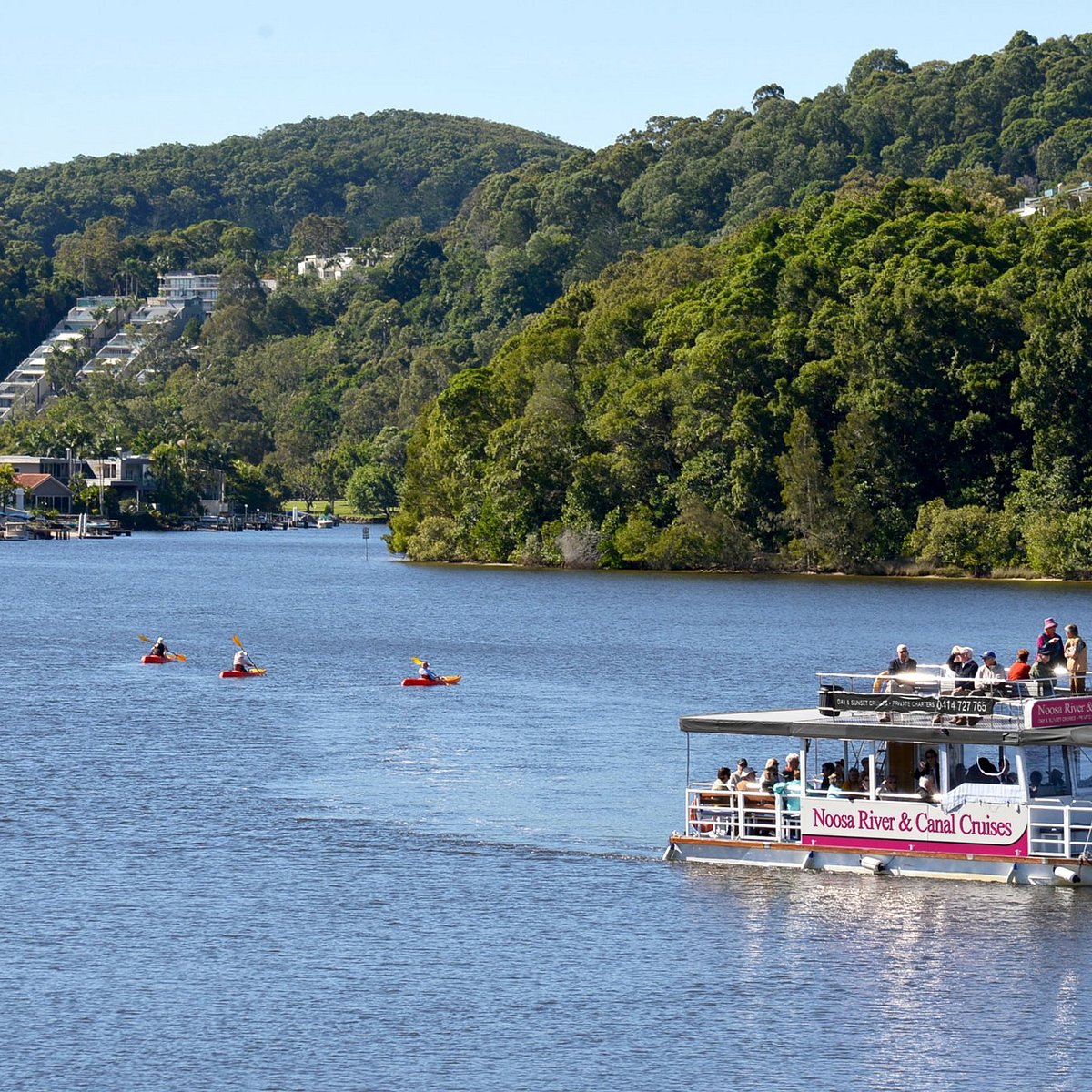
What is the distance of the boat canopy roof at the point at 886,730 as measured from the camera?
4312 cm

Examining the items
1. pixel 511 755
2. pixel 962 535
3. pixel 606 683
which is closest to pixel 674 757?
pixel 511 755

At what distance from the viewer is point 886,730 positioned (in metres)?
44.4

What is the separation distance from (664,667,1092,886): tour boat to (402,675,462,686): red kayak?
41.1 m

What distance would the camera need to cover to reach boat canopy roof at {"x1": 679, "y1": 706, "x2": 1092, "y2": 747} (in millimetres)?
43125

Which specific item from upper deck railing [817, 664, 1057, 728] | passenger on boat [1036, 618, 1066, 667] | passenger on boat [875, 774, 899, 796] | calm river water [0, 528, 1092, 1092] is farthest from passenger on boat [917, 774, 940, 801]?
passenger on boat [1036, 618, 1066, 667]

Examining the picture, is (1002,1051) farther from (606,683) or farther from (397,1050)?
(606,683)

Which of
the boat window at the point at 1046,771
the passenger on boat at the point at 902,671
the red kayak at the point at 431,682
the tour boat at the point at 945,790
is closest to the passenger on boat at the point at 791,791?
the tour boat at the point at 945,790

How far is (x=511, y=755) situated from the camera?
217ft

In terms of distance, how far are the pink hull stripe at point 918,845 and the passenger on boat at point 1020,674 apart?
9.84ft

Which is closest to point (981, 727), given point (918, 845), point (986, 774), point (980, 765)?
point (980, 765)

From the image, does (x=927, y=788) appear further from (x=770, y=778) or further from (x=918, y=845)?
(x=770, y=778)

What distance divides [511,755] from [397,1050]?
31.0 metres

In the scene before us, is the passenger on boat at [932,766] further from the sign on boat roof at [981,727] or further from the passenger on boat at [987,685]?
the passenger on boat at [987,685]

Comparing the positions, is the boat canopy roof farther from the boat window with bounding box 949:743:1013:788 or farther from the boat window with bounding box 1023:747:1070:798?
the boat window with bounding box 949:743:1013:788
